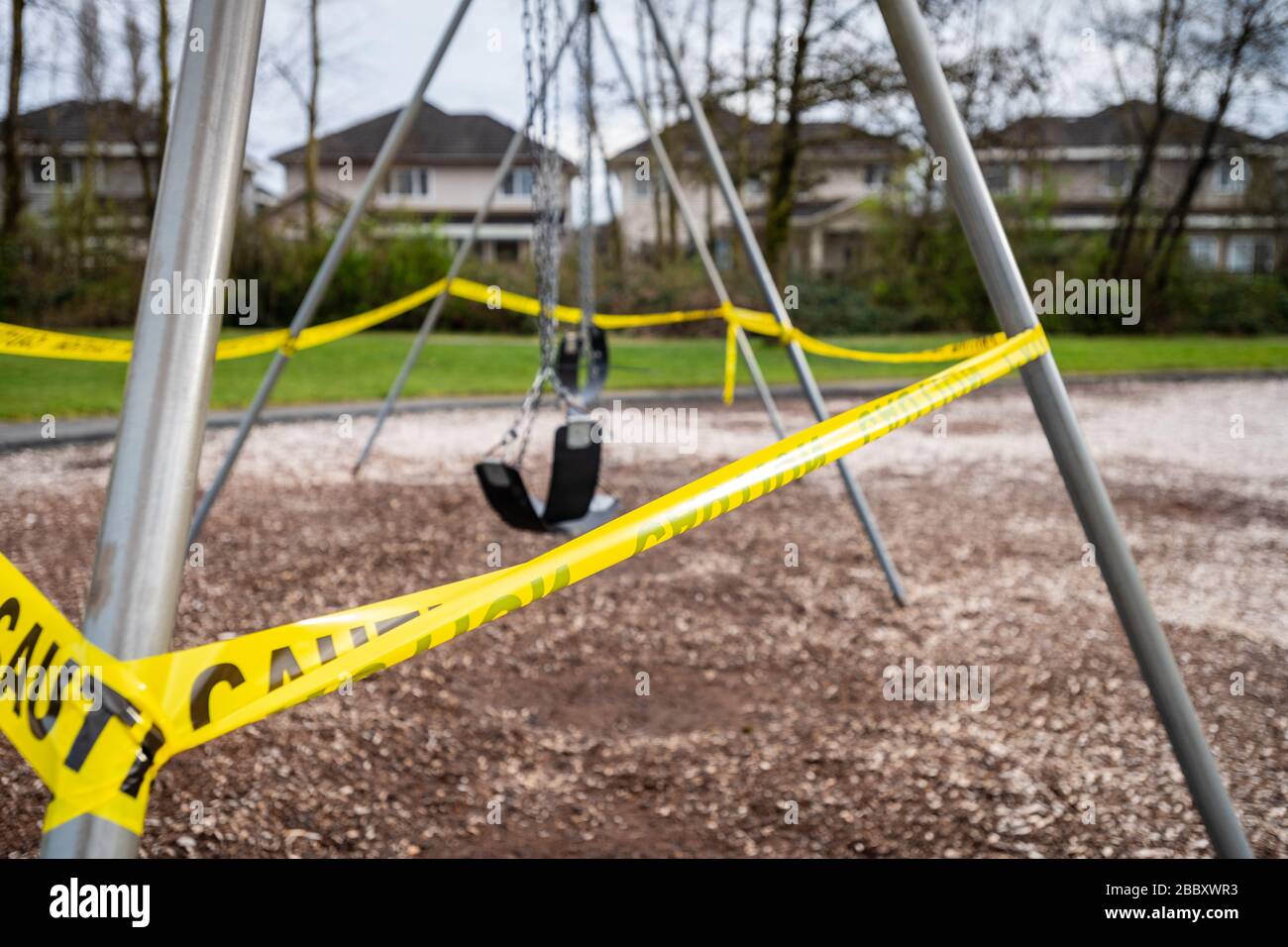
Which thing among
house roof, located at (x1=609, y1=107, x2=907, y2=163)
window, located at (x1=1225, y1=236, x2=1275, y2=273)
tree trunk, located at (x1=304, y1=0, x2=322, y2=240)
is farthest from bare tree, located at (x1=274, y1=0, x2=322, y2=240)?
window, located at (x1=1225, y1=236, x2=1275, y2=273)

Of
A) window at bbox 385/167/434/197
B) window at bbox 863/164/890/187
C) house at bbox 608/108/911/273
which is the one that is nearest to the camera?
house at bbox 608/108/911/273

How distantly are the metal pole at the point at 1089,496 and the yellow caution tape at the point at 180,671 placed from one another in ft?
2.82

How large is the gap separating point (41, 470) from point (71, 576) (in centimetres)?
291

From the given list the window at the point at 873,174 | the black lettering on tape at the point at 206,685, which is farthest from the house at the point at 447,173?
the black lettering on tape at the point at 206,685

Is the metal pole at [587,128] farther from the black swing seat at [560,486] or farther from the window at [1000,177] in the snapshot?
the window at [1000,177]

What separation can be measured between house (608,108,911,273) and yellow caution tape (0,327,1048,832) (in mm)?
4373

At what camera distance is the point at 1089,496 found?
1.59 metres

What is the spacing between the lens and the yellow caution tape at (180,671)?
2.46 feet

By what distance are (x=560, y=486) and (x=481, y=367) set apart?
11003mm

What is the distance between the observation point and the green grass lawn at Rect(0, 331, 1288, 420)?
10.1 meters

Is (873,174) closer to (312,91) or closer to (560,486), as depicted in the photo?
(312,91)

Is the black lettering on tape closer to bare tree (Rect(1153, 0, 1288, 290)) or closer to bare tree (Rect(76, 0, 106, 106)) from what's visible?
bare tree (Rect(76, 0, 106, 106))

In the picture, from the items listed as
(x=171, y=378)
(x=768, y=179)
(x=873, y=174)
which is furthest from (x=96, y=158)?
(x=171, y=378)

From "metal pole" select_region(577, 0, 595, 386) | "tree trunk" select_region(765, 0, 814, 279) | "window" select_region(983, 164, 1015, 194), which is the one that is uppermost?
"window" select_region(983, 164, 1015, 194)
